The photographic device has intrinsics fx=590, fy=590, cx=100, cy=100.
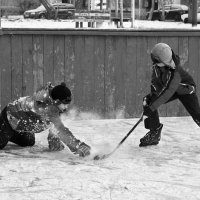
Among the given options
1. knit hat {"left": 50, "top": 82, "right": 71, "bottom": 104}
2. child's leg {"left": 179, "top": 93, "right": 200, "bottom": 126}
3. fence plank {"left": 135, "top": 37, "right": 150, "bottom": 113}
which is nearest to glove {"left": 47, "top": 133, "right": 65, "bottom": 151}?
knit hat {"left": 50, "top": 82, "right": 71, "bottom": 104}

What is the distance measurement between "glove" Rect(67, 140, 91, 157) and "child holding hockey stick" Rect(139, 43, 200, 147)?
84 cm

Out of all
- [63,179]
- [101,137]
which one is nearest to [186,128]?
[101,137]

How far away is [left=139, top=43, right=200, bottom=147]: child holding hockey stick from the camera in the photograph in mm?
6121

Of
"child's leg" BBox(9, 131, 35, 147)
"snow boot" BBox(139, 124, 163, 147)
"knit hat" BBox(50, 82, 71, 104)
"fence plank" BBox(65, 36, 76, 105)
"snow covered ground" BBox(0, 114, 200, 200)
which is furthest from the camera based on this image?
"fence plank" BBox(65, 36, 76, 105)

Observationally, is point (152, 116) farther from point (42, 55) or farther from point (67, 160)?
point (42, 55)

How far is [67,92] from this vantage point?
18.2 feet

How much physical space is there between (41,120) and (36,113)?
10 cm

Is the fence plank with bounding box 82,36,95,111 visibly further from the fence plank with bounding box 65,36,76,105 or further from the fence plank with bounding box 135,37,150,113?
the fence plank with bounding box 135,37,150,113

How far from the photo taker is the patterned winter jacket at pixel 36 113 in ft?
18.7

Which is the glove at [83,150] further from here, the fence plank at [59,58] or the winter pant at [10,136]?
the fence plank at [59,58]

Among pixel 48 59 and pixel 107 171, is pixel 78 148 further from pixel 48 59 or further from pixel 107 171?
pixel 48 59

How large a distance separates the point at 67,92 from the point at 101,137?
5.56 feet

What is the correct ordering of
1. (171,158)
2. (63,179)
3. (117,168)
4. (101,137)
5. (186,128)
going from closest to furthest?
(63,179), (117,168), (171,158), (101,137), (186,128)

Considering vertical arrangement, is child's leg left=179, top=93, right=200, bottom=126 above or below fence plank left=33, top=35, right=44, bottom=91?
below
